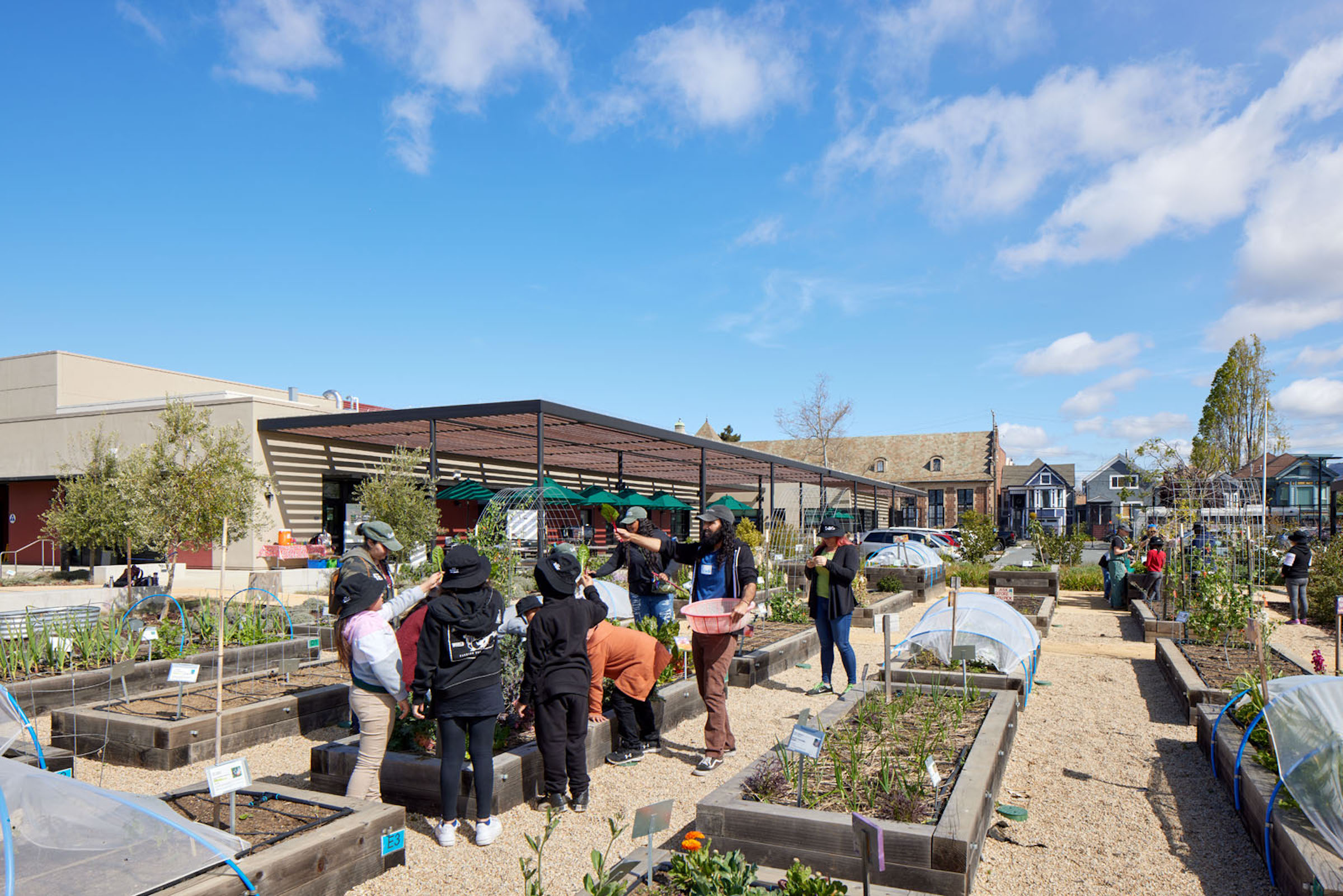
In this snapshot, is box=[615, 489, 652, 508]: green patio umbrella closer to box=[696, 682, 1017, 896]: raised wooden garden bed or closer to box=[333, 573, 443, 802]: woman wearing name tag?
box=[333, 573, 443, 802]: woman wearing name tag

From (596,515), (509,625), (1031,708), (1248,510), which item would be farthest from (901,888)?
(596,515)

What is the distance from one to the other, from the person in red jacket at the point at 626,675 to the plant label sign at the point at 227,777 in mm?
2048

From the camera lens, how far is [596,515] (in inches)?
1313

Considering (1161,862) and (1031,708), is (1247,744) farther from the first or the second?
(1031,708)

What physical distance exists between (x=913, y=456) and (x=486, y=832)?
59551 millimetres

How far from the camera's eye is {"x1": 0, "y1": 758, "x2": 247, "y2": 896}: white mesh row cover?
2846mm

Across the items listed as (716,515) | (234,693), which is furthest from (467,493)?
(716,515)

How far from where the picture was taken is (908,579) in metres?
16.6

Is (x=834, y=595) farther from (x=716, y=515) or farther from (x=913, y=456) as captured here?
(x=913, y=456)

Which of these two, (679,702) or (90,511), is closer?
(679,702)

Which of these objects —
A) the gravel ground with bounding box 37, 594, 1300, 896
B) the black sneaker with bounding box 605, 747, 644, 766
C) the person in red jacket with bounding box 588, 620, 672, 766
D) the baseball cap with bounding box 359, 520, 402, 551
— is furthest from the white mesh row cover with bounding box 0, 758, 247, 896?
the black sneaker with bounding box 605, 747, 644, 766

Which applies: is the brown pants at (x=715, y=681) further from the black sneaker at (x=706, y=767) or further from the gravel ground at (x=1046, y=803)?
the gravel ground at (x=1046, y=803)

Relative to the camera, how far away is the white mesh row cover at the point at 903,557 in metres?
17.6

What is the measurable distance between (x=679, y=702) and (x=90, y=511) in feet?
47.9
